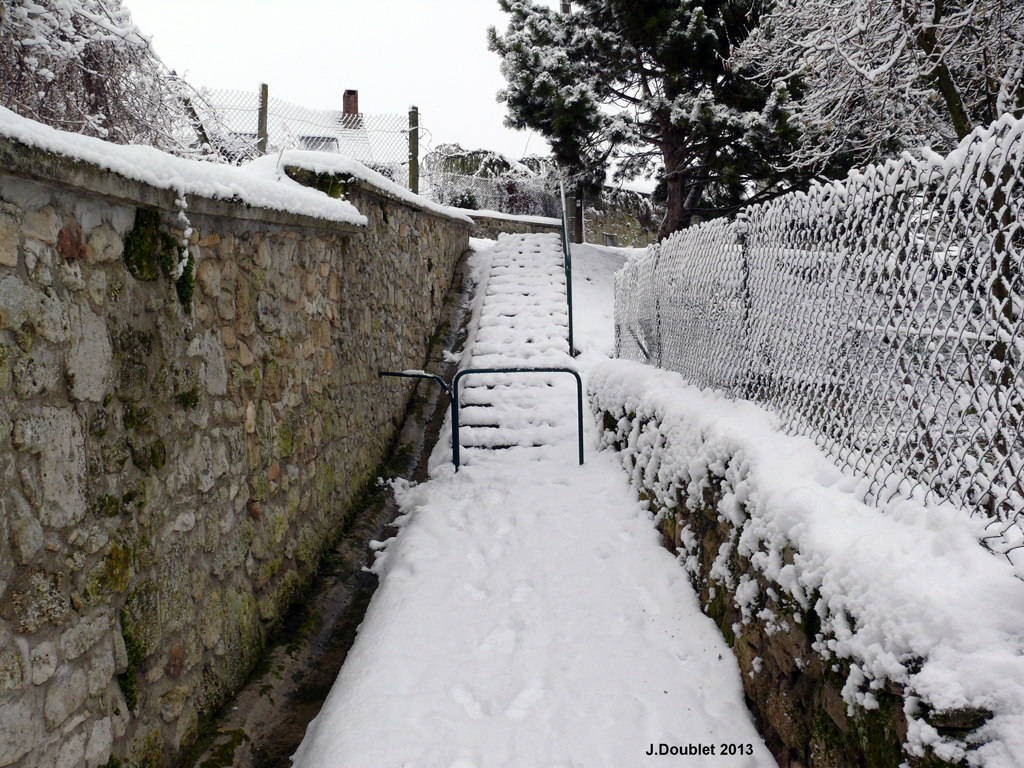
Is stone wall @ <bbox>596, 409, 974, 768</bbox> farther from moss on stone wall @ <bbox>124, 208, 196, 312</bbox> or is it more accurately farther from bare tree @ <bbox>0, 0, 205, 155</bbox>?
bare tree @ <bbox>0, 0, 205, 155</bbox>

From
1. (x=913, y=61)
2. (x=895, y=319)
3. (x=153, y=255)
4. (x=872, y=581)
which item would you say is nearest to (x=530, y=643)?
(x=872, y=581)

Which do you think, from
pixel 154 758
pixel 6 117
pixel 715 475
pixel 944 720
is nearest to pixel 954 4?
pixel 715 475

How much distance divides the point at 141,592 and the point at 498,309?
6061mm

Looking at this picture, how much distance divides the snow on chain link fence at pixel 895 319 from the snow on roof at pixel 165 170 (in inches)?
84.9

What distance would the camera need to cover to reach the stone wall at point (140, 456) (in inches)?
58.3

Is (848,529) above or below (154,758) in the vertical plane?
above

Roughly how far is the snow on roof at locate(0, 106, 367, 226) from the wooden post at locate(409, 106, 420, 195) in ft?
19.5

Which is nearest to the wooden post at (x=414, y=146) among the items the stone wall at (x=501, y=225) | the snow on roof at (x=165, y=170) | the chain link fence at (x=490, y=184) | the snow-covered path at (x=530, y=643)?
the stone wall at (x=501, y=225)

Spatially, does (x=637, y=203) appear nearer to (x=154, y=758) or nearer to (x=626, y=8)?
(x=626, y=8)

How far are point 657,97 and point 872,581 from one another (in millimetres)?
9589

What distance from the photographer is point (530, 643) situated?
2822mm

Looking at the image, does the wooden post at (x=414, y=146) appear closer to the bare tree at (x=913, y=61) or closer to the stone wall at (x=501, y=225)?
the stone wall at (x=501, y=225)

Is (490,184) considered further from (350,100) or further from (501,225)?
(350,100)

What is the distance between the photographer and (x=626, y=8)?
368 inches
